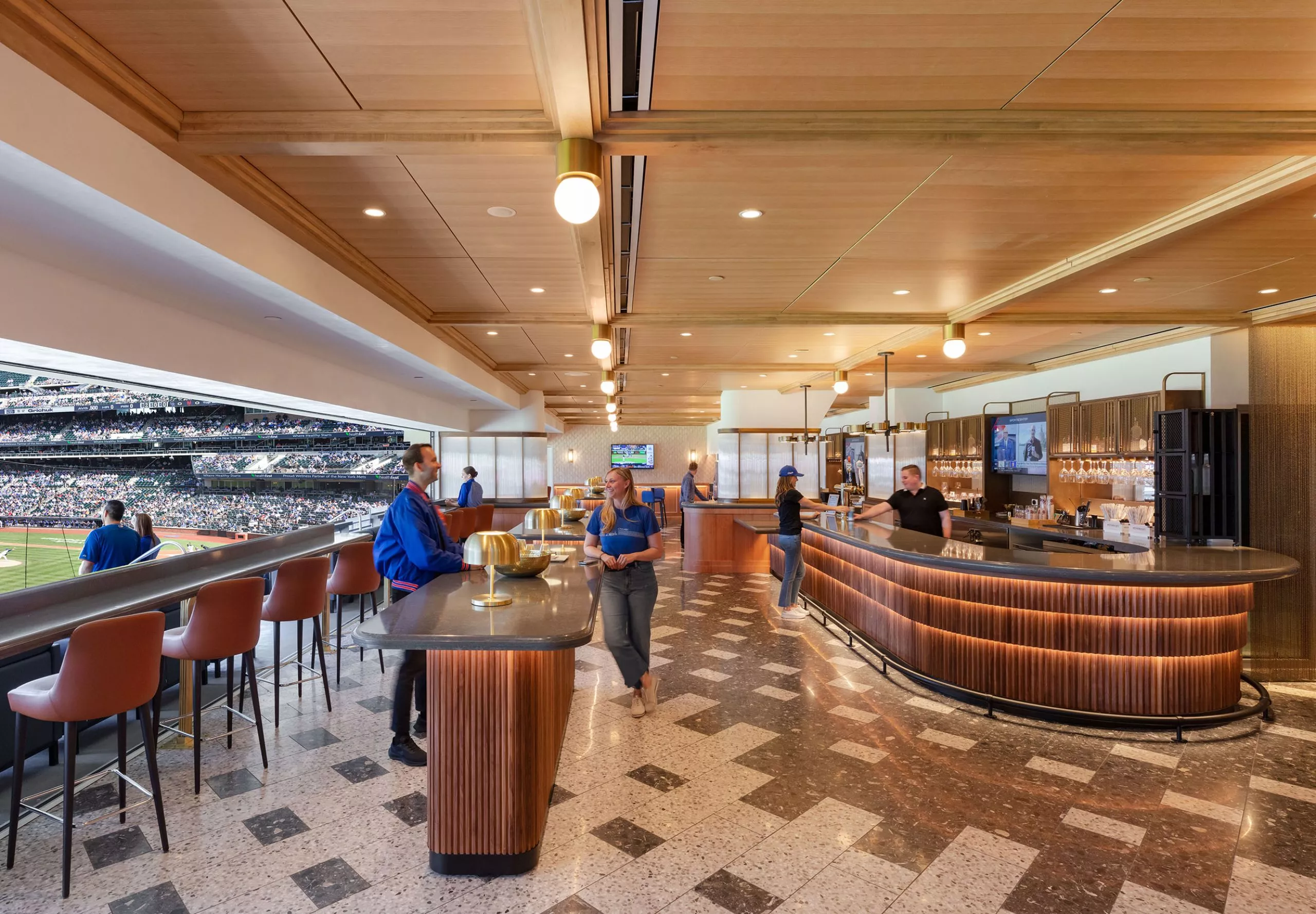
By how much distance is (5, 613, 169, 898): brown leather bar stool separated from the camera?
2645mm

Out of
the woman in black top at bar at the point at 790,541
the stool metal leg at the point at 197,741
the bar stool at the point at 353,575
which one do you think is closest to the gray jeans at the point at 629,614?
the bar stool at the point at 353,575

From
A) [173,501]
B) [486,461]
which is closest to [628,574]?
[173,501]

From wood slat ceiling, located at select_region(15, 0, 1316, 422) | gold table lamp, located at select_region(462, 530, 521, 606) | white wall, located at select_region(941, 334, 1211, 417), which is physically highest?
wood slat ceiling, located at select_region(15, 0, 1316, 422)

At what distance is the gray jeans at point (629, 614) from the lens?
4367 mm

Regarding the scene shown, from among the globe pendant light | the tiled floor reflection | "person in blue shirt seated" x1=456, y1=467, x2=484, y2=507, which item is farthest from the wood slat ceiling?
"person in blue shirt seated" x1=456, y1=467, x2=484, y2=507

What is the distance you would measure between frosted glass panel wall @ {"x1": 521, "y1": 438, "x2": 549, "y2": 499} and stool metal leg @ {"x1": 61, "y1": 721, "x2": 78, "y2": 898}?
34.9ft

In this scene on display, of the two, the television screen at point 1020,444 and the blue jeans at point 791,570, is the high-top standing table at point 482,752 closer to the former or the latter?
the blue jeans at point 791,570

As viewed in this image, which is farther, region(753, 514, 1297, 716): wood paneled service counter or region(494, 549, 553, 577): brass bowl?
region(753, 514, 1297, 716): wood paneled service counter

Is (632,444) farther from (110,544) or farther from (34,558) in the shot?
(34,558)

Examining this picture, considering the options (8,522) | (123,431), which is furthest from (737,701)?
(123,431)

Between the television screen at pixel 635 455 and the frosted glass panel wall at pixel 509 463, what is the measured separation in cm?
1012

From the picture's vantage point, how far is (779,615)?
7461 mm

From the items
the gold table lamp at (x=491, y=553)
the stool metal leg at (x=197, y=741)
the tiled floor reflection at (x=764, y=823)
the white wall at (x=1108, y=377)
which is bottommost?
the tiled floor reflection at (x=764, y=823)

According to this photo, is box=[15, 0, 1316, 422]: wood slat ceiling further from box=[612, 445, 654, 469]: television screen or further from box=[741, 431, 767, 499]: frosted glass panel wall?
box=[612, 445, 654, 469]: television screen
